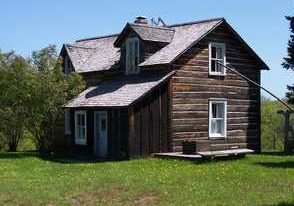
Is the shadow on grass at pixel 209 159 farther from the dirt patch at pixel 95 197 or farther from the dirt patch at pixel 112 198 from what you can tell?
the dirt patch at pixel 112 198

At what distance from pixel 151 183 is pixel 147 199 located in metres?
2.41

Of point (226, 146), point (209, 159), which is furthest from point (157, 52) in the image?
point (209, 159)

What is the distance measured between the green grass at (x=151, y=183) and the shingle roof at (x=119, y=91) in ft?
11.1

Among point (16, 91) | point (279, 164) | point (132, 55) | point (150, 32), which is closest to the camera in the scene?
point (279, 164)

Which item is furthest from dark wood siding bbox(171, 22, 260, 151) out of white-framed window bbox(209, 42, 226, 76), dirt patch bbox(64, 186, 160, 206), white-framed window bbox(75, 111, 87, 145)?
dirt patch bbox(64, 186, 160, 206)

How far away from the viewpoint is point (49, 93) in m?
32.2

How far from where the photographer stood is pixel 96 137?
32.2 m

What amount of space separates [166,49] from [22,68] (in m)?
7.65

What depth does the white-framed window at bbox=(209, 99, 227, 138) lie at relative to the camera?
32.4 metres

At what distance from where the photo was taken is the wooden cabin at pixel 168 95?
29.6 metres

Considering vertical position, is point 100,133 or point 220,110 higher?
point 220,110

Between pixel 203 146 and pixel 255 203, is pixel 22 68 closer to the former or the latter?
pixel 203 146

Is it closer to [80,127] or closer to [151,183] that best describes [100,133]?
[80,127]

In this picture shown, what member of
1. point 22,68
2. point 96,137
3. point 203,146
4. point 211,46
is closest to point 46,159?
point 96,137
